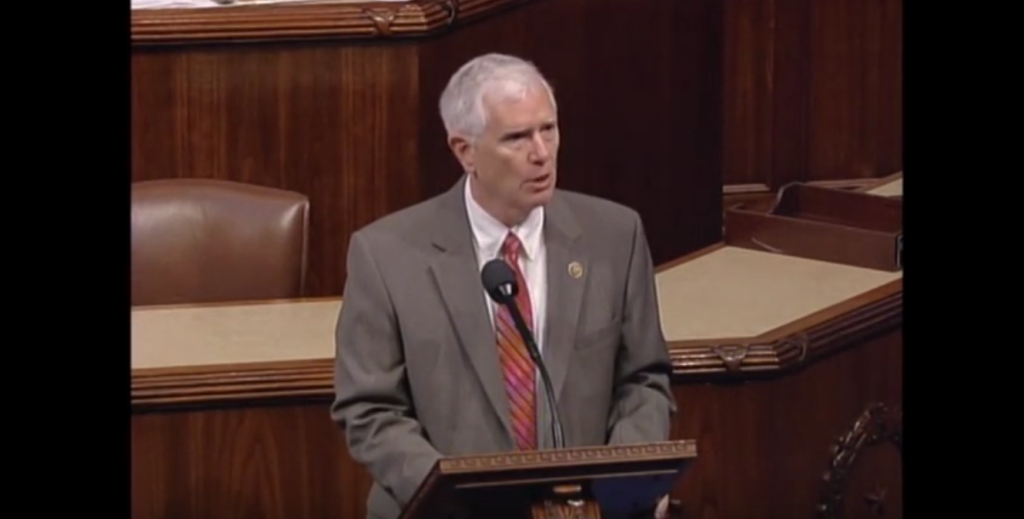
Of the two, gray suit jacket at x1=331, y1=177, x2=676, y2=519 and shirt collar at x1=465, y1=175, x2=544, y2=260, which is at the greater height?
shirt collar at x1=465, y1=175, x2=544, y2=260

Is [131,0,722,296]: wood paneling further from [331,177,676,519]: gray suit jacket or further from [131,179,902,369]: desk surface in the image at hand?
[331,177,676,519]: gray suit jacket

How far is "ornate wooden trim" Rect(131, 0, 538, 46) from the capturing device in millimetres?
5238

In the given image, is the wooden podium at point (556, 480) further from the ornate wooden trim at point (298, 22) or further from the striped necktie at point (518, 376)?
the ornate wooden trim at point (298, 22)

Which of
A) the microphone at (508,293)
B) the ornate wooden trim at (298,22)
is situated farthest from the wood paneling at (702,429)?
the ornate wooden trim at (298,22)

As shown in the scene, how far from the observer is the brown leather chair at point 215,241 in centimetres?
511

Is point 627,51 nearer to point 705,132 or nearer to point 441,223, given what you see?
point 705,132

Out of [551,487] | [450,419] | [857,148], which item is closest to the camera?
[551,487]

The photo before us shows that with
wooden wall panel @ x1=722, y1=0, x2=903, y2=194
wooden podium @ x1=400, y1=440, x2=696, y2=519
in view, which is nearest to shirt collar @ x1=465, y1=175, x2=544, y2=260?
wooden podium @ x1=400, y1=440, x2=696, y2=519

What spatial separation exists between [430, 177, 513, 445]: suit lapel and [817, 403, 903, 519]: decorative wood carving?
1.90 ft

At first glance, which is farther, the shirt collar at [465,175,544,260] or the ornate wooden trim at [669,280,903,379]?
the ornate wooden trim at [669,280,903,379]

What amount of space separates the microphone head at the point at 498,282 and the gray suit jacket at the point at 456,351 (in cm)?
13

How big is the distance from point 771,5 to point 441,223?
33.5 inches
